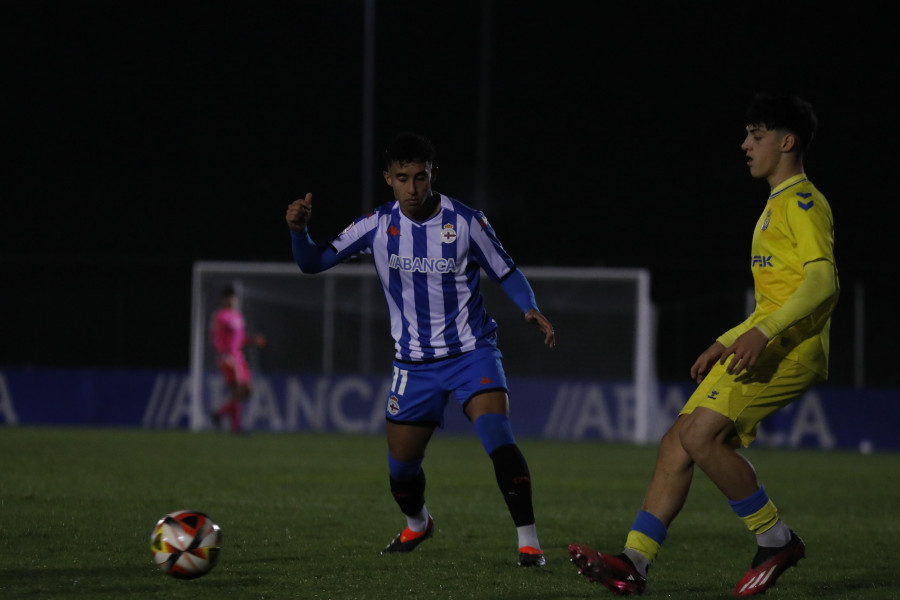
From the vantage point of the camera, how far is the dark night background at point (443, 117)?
3719 cm

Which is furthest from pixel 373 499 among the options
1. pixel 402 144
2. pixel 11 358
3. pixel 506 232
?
pixel 506 232

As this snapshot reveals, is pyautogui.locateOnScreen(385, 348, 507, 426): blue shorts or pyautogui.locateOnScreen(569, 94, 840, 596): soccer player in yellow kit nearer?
pyautogui.locateOnScreen(569, 94, 840, 596): soccer player in yellow kit

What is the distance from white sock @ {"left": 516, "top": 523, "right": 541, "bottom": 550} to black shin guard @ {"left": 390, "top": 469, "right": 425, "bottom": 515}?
672 millimetres

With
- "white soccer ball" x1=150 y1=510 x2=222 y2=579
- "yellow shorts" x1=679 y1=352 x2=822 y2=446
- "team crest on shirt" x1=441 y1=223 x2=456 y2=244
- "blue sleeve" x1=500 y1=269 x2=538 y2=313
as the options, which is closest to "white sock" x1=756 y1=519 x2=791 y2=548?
"yellow shorts" x1=679 y1=352 x2=822 y2=446

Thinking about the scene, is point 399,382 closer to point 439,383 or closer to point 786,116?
point 439,383

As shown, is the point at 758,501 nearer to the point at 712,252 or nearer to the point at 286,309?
the point at 286,309

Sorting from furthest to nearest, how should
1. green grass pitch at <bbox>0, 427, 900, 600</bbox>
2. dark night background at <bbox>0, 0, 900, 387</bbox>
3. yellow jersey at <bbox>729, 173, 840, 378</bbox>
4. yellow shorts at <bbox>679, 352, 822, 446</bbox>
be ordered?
dark night background at <bbox>0, 0, 900, 387</bbox>
green grass pitch at <bbox>0, 427, 900, 600</bbox>
yellow shorts at <bbox>679, 352, 822, 446</bbox>
yellow jersey at <bbox>729, 173, 840, 378</bbox>

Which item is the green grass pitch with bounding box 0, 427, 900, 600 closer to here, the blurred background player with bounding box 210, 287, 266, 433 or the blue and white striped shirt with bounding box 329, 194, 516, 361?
the blue and white striped shirt with bounding box 329, 194, 516, 361

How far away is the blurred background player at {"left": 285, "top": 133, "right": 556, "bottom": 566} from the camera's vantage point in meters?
5.87

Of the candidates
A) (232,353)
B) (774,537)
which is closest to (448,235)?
(774,537)

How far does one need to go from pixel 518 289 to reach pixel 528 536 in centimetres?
120

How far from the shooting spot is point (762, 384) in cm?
484

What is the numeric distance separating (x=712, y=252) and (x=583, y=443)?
19.9 m

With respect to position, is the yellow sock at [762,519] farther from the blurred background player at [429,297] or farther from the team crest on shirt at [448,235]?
the team crest on shirt at [448,235]
